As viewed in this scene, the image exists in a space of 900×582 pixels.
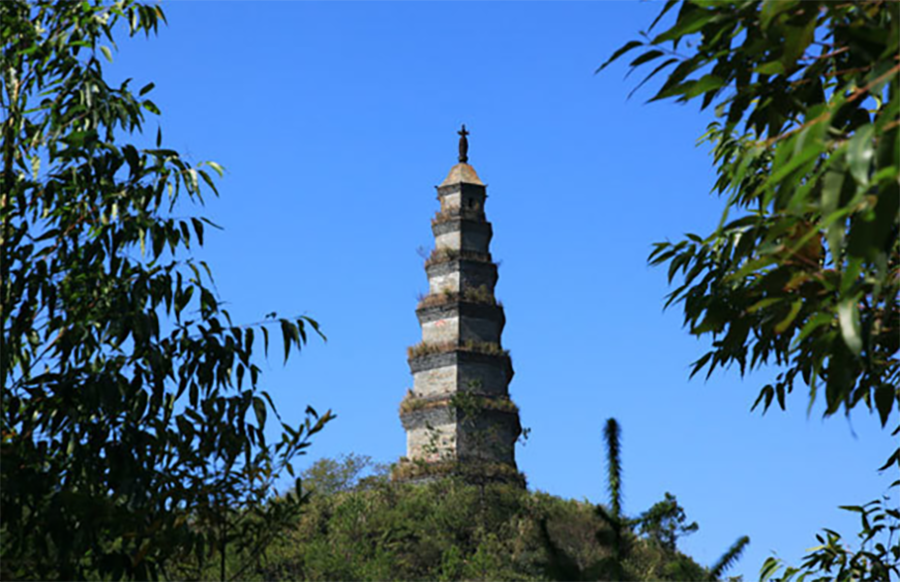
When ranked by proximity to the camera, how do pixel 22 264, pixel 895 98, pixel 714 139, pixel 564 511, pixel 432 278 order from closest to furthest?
pixel 895 98 → pixel 22 264 → pixel 714 139 → pixel 564 511 → pixel 432 278

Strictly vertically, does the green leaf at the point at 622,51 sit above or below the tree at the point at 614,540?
above

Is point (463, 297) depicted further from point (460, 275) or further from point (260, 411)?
point (260, 411)

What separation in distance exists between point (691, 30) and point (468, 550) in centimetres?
3568

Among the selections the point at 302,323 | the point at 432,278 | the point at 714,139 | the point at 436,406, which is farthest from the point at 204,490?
the point at 432,278

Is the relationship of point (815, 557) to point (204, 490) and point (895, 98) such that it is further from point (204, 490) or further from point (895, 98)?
point (895, 98)

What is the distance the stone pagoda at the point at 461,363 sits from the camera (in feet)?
142

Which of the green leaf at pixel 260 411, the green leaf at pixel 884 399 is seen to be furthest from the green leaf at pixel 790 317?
the green leaf at pixel 260 411

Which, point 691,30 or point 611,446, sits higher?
point 691,30

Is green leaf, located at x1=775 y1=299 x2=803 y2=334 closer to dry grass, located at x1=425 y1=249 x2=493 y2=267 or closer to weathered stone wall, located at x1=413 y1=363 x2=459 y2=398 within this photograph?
weathered stone wall, located at x1=413 y1=363 x2=459 y2=398

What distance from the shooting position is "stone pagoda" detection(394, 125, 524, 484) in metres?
43.2

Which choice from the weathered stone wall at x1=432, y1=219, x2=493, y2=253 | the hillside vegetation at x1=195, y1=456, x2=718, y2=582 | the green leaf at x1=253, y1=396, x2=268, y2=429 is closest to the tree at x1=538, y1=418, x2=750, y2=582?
the green leaf at x1=253, y1=396, x2=268, y2=429

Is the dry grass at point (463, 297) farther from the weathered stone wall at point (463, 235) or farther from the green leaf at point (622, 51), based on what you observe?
the green leaf at point (622, 51)

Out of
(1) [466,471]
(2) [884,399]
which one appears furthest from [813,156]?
(1) [466,471]

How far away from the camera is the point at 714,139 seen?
1177 centimetres
